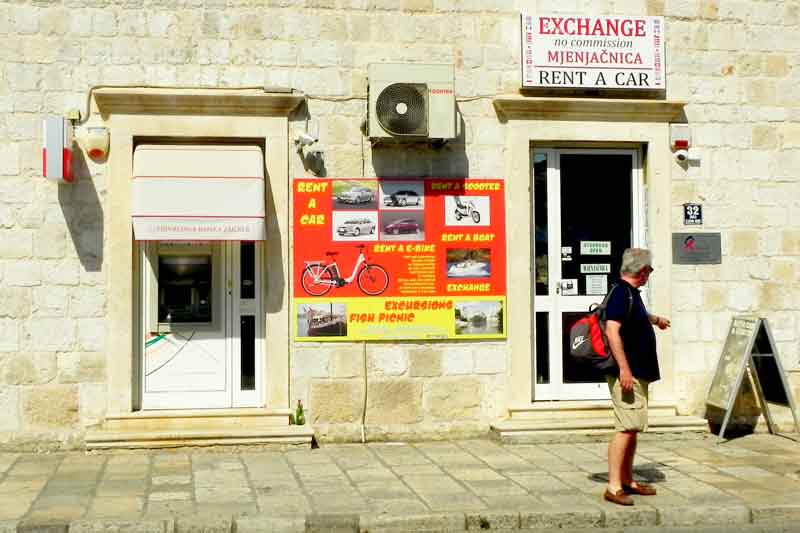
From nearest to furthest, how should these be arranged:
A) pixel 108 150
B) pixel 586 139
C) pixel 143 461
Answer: pixel 143 461
pixel 108 150
pixel 586 139

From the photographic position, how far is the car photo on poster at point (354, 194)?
10.0 m

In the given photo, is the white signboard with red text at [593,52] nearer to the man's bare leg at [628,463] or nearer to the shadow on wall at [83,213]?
the man's bare leg at [628,463]

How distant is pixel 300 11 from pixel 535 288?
3.73 meters

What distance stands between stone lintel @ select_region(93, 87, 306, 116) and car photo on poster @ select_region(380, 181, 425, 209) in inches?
48.8

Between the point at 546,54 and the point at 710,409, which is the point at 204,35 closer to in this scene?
the point at 546,54

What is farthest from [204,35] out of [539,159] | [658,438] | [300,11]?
[658,438]

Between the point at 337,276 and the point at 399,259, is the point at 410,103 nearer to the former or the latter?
the point at 399,259

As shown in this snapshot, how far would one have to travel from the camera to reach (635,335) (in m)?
7.49

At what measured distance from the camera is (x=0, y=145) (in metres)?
9.55

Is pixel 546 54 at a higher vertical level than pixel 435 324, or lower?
higher

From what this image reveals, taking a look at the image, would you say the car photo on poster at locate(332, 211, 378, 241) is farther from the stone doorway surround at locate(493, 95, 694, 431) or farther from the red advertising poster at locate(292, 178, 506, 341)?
the stone doorway surround at locate(493, 95, 694, 431)

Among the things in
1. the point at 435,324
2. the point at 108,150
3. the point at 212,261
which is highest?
the point at 108,150

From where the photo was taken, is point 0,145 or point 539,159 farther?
point 539,159

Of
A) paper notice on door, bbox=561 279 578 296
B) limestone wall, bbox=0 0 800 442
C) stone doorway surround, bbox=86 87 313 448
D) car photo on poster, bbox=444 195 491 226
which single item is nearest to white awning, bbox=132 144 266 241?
stone doorway surround, bbox=86 87 313 448
